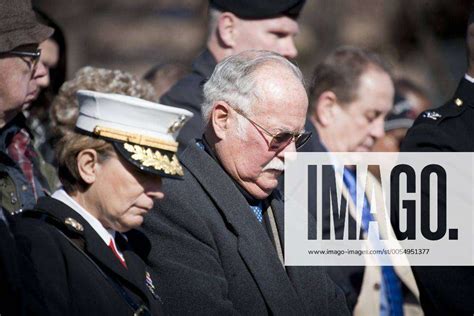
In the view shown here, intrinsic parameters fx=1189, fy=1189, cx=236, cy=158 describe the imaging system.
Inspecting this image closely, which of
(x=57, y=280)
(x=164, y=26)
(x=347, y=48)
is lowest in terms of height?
(x=164, y=26)

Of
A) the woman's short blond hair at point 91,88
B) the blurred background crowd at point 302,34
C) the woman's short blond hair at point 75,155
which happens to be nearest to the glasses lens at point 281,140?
the woman's short blond hair at point 75,155

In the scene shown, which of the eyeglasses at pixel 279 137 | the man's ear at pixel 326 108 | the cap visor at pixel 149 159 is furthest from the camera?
the man's ear at pixel 326 108

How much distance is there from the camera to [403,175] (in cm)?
527

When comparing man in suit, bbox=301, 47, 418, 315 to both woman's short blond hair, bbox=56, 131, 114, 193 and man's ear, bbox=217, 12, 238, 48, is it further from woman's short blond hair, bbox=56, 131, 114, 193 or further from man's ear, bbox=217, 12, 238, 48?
woman's short blond hair, bbox=56, 131, 114, 193

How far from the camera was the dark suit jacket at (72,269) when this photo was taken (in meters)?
3.80

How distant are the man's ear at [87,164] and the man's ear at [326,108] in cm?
252

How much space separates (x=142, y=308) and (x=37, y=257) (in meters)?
0.47

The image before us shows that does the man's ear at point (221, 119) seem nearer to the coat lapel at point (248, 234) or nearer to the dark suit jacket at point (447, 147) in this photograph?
the coat lapel at point (248, 234)

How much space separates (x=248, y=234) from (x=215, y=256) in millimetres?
172

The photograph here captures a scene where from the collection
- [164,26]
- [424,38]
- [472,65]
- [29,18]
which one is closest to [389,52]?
[424,38]

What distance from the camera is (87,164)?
4.13 meters

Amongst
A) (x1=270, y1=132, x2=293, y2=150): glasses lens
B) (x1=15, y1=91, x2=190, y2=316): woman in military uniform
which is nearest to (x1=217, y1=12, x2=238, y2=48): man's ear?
(x1=270, y1=132, x2=293, y2=150): glasses lens

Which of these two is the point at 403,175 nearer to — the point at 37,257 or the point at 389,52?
the point at 37,257

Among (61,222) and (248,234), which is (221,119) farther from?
(61,222)
